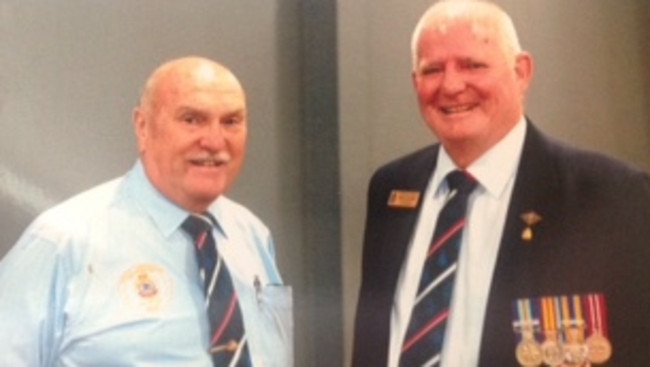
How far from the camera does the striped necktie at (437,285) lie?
155 cm

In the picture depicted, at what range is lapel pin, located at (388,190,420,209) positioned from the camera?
168 centimetres

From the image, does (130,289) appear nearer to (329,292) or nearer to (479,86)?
(329,292)

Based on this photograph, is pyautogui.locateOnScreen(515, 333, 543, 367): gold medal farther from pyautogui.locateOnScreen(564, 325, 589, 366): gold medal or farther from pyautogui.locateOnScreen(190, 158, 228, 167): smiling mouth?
pyautogui.locateOnScreen(190, 158, 228, 167): smiling mouth

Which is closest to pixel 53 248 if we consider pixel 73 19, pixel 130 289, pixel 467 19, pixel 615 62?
pixel 130 289

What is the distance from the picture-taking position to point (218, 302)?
1.48 m

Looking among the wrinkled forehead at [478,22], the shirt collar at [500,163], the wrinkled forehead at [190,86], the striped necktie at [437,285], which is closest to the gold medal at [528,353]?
the striped necktie at [437,285]

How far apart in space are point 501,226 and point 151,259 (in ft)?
1.71

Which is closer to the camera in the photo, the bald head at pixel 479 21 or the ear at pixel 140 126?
the ear at pixel 140 126

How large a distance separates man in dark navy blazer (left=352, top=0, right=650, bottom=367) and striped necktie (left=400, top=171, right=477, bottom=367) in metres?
0.01

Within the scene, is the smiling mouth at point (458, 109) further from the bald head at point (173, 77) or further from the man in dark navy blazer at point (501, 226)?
the bald head at point (173, 77)

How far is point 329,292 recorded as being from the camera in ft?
5.59

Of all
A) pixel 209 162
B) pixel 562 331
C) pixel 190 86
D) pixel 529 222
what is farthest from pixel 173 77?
pixel 562 331

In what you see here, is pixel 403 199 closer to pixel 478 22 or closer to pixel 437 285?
pixel 437 285

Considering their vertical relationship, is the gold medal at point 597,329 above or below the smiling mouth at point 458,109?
below
